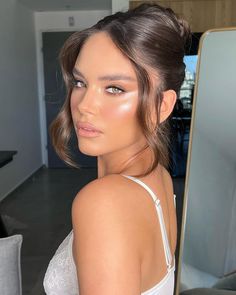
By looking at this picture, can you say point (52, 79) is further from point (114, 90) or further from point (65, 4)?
point (114, 90)

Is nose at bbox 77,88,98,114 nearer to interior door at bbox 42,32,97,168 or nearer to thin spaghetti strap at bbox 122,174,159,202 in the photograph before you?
thin spaghetti strap at bbox 122,174,159,202

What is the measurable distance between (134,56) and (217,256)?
122 centimetres

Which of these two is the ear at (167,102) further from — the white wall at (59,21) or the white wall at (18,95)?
the white wall at (59,21)

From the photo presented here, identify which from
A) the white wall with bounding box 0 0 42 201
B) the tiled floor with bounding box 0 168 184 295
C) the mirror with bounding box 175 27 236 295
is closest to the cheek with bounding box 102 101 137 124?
the mirror with bounding box 175 27 236 295

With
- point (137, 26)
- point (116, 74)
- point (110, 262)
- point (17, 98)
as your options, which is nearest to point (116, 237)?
point (110, 262)

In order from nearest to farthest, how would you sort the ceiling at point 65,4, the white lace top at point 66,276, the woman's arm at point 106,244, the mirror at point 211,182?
the woman's arm at point 106,244 → the white lace top at point 66,276 → the mirror at point 211,182 → the ceiling at point 65,4

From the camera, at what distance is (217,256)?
1.57 meters

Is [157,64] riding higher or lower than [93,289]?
higher

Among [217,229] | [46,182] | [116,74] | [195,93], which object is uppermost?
[116,74]

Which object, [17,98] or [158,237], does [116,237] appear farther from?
[17,98]

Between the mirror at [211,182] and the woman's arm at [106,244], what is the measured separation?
3.10 ft

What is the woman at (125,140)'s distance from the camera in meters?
0.56

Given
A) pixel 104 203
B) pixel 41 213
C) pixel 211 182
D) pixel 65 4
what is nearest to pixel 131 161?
pixel 104 203

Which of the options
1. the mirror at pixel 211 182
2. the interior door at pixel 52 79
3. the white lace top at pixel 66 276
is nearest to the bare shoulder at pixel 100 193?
the white lace top at pixel 66 276
